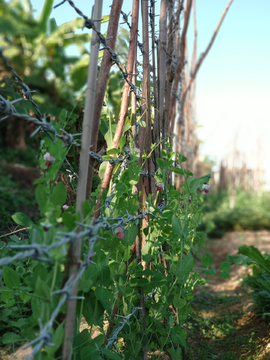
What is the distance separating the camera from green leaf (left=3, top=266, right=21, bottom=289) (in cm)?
85

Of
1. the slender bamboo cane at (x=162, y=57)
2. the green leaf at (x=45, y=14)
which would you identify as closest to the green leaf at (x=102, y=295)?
the green leaf at (x=45, y=14)

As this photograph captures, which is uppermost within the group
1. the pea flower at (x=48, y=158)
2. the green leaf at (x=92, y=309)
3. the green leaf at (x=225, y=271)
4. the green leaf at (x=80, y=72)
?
the green leaf at (x=80, y=72)

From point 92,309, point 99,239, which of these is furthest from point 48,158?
point 92,309

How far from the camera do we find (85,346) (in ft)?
A: 2.84

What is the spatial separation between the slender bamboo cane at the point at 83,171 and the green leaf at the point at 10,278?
0.68ft

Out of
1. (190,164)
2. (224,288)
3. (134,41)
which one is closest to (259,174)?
(190,164)

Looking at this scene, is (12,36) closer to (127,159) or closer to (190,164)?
(127,159)

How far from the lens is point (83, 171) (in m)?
0.79

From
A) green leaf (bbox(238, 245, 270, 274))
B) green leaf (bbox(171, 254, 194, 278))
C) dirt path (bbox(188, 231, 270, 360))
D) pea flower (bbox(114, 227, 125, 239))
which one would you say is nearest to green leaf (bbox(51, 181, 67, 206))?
pea flower (bbox(114, 227, 125, 239))

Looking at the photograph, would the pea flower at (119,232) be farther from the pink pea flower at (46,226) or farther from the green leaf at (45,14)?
the green leaf at (45,14)

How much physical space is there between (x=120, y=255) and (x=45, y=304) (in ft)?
1.50

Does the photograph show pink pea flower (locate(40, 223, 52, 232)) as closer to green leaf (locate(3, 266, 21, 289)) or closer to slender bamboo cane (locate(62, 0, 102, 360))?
slender bamboo cane (locate(62, 0, 102, 360))

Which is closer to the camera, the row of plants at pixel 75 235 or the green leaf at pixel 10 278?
the row of plants at pixel 75 235

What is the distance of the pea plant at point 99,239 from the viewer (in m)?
0.72
